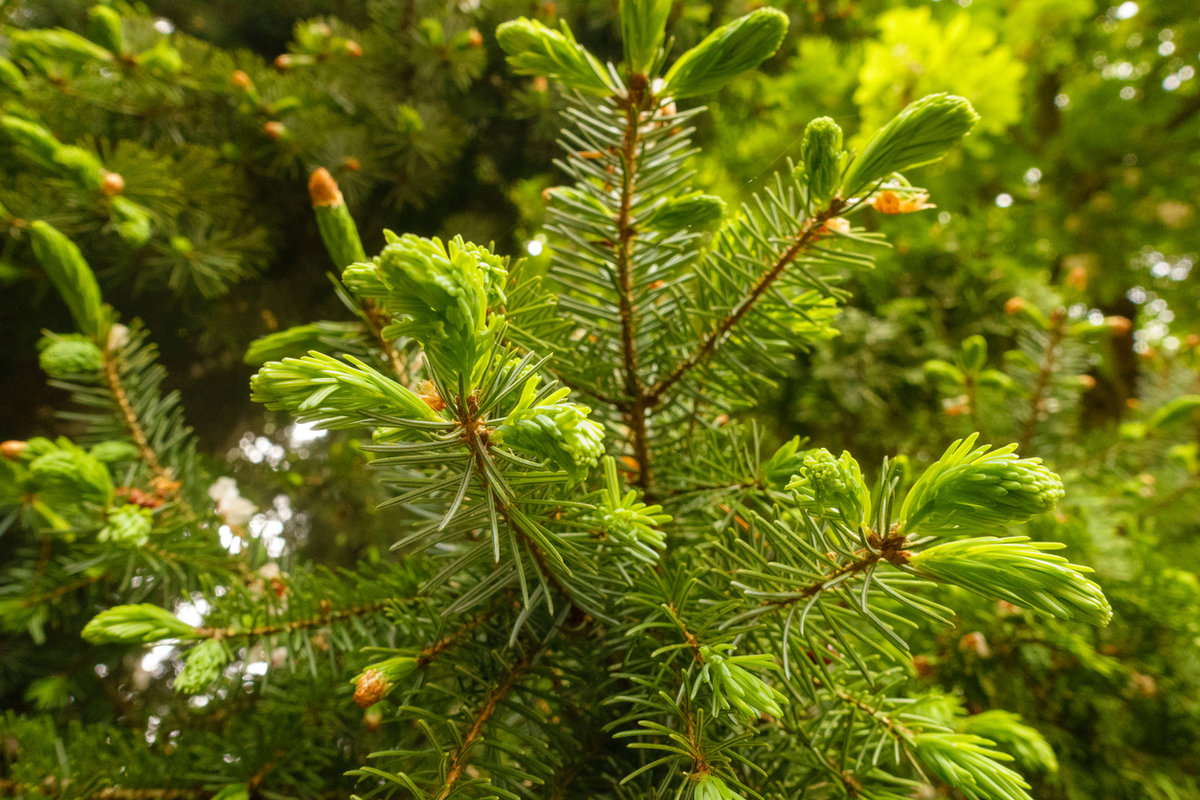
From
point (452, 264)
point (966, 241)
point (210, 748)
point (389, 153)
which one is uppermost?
point (966, 241)

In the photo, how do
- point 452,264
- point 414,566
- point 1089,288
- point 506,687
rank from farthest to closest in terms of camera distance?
point 1089,288
point 414,566
point 506,687
point 452,264

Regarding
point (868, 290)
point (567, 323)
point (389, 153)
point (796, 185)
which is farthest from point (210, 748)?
point (868, 290)

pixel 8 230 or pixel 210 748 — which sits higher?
pixel 8 230

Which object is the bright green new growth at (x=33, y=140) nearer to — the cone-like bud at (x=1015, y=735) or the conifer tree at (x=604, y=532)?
the conifer tree at (x=604, y=532)

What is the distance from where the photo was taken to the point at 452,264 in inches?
8.3

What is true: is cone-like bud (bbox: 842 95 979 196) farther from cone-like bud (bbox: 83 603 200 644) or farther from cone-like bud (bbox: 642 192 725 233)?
cone-like bud (bbox: 83 603 200 644)

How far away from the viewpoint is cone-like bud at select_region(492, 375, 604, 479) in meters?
0.21

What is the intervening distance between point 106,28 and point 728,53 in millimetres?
825

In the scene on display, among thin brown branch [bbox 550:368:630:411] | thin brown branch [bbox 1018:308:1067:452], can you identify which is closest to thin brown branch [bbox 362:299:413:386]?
thin brown branch [bbox 550:368:630:411]

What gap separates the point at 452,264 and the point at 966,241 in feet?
3.48

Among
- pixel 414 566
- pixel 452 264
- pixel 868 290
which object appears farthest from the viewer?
pixel 868 290

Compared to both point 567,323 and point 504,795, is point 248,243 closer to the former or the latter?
point 567,323

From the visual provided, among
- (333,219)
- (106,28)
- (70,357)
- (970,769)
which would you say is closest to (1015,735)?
(970,769)

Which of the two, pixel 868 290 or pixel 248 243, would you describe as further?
pixel 868 290
